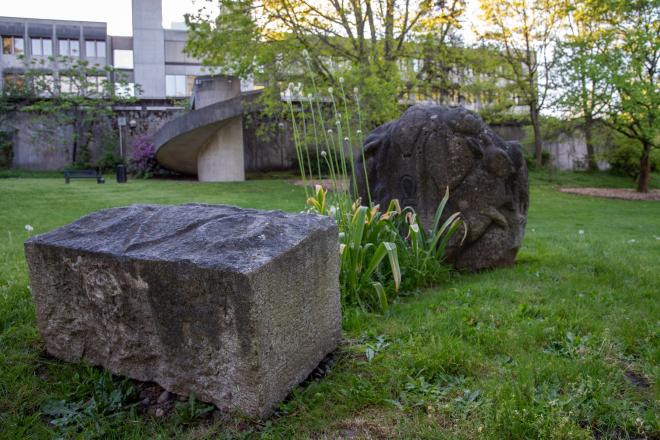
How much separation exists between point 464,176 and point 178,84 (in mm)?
34041

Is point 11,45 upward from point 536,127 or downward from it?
upward

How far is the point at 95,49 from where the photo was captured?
3678cm

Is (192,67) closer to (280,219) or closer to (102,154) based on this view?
(102,154)

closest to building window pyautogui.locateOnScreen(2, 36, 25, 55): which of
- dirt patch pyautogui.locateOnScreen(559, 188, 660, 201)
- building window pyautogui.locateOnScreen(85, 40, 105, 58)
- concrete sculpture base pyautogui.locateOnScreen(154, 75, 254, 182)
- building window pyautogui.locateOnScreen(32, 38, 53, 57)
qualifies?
building window pyautogui.locateOnScreen(32, 38, 53, 57)

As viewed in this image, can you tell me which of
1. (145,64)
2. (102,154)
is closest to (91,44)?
(145,64)

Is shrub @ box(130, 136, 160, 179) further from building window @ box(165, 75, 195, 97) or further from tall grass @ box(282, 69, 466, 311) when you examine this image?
building window @ box(165, 75, 195, 97)

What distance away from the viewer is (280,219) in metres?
2.66

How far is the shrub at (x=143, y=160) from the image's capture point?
19.1 meters

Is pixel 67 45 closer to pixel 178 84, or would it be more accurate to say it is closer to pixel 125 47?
pixel 125 47

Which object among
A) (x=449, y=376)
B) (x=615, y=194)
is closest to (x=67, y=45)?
(x=615, y=194)

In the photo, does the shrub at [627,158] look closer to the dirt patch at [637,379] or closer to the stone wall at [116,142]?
the stone wall at [116,142]

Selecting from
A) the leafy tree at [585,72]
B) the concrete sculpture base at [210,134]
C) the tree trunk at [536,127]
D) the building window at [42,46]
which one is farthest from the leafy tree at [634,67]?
the building window at [42,46]

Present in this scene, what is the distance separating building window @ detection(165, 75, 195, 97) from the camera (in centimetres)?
3547

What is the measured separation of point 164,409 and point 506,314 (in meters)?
2.09
